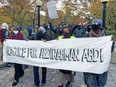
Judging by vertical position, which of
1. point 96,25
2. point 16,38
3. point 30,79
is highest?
point 96,25

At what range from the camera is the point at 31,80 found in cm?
628

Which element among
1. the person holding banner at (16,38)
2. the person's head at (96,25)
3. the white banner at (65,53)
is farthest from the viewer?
the person holding banner at (16,38)

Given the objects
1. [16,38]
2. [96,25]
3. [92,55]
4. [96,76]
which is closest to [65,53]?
[92,55]

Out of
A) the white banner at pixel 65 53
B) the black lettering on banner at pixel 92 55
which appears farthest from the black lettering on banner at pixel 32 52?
the black lettering on banner at pixel 92 55

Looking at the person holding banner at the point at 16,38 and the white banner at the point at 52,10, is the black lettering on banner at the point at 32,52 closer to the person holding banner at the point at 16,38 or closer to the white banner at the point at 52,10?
the person holding banner at the point at 16,38

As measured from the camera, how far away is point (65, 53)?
15.6 feet

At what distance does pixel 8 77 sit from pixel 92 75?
3413 mm

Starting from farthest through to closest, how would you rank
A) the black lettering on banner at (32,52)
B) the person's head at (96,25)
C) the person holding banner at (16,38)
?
the person holding banner at (16,38) < the black lettering on banner at (32,52) < the person's head at (96,25)

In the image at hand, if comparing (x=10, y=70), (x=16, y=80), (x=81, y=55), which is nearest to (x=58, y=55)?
(x=81, y=55)

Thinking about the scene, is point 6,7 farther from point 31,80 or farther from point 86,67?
point 86,67

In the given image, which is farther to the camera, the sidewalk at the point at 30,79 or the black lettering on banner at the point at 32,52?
the sidewalk at the point at 30,79

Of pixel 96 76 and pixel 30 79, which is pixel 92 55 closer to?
pixel 96 76

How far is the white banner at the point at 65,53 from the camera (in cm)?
419

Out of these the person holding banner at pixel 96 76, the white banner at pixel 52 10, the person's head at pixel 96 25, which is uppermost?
the white banner at pixel 52 10
